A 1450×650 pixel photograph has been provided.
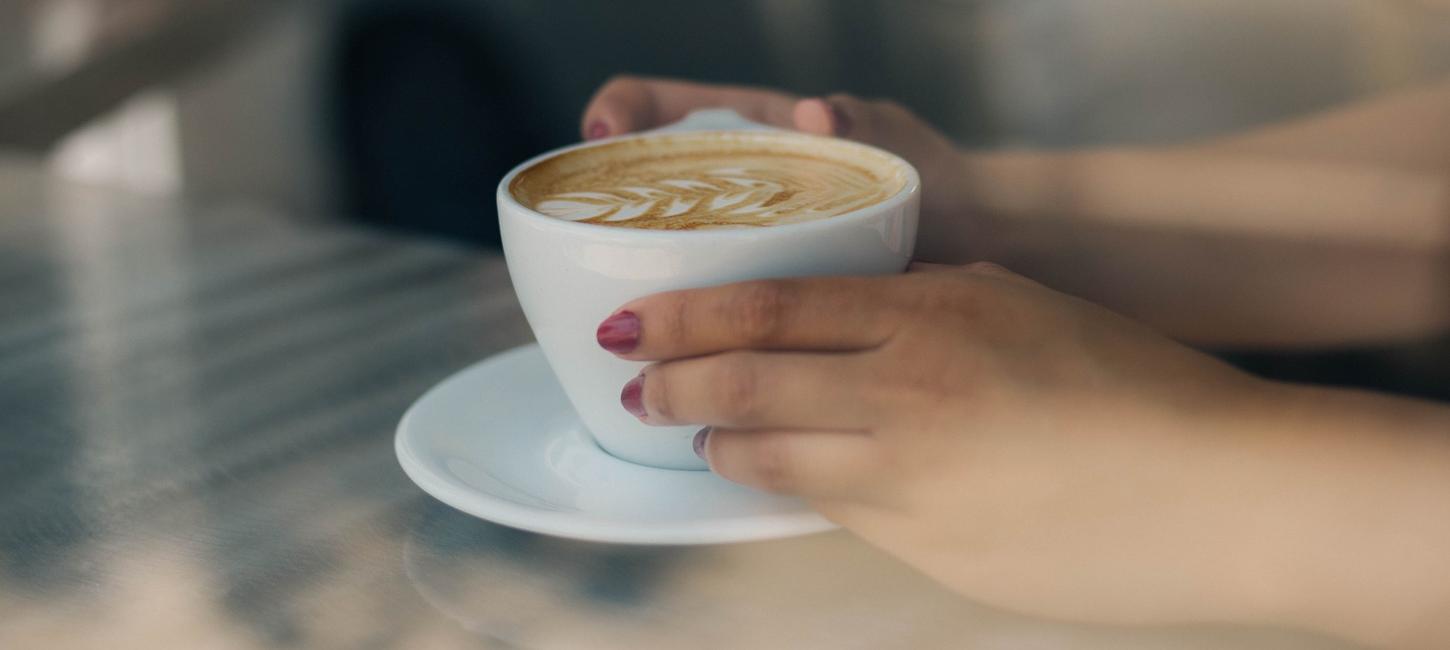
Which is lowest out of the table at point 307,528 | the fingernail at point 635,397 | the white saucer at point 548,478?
the table at point 307,528

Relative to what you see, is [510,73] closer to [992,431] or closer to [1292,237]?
[1292,237]

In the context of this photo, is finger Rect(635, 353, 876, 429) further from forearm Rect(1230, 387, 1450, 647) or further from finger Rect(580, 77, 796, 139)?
finger Rect(580, 77, 796, 139)

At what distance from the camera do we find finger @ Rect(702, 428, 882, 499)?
355 mm

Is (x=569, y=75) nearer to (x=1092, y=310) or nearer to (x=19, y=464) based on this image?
(x=19, y=464)

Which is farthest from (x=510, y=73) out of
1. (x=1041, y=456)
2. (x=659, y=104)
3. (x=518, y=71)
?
(x=1041, y=456)

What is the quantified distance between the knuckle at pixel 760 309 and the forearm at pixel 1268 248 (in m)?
0.39

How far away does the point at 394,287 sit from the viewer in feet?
2.31

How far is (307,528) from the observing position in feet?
1.38

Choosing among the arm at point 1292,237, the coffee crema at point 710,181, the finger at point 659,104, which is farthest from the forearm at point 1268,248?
the coffee crema at point 710,181

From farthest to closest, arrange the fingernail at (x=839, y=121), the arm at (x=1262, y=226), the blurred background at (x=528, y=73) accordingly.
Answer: the blurred background at (x=528, y=73) → the arm at (x=1262, y=226) → the fingernail at (x=839, y=121)

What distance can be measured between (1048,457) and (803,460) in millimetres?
73

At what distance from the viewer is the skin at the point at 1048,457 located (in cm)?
35

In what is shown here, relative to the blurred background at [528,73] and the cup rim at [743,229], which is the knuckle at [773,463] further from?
the blurred background at [528,73]

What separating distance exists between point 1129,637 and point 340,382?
0.38m
